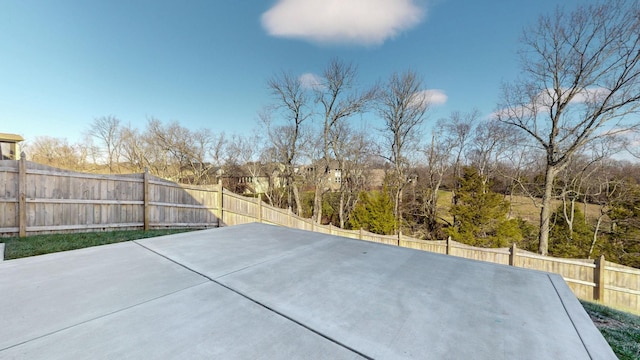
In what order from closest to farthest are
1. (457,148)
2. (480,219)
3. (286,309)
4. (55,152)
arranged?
(286,309), (480,219), (457,148), (55,152)

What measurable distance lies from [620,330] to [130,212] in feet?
31.6

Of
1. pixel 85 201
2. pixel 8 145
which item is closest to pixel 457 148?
pixel 85 201

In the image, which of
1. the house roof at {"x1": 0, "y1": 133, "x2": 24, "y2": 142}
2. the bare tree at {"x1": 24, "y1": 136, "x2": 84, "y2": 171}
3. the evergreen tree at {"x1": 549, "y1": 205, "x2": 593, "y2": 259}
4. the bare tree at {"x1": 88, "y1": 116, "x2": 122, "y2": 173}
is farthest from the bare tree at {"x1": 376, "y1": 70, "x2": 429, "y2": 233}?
the bare tree at {"x1": 24, "y1": 136, "x2": 84, "y2": 171}

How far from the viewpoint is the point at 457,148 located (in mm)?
16969

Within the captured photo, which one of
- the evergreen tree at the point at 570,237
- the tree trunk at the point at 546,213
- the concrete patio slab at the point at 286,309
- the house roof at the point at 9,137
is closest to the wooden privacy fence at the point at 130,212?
the concrete patio slab at the point at 286,309

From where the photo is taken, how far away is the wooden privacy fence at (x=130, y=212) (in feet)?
17.2

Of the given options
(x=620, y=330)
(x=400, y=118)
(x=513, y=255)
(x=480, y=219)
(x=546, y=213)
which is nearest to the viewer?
(x=620, y=330)

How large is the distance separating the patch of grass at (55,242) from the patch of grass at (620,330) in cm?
767

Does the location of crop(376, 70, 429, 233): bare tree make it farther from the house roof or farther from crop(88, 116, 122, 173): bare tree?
crop(88, 116, 122, 173): bare tree

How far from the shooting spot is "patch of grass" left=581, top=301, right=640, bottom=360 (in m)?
2.47

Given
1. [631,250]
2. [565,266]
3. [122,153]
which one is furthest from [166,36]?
[631,250]

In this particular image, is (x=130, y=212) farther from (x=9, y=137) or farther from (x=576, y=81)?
(x=576, y=81)

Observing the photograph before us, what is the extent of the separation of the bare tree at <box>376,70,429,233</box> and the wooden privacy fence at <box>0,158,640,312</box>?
27.3ft

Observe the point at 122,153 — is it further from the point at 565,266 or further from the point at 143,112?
the point at 565,266
